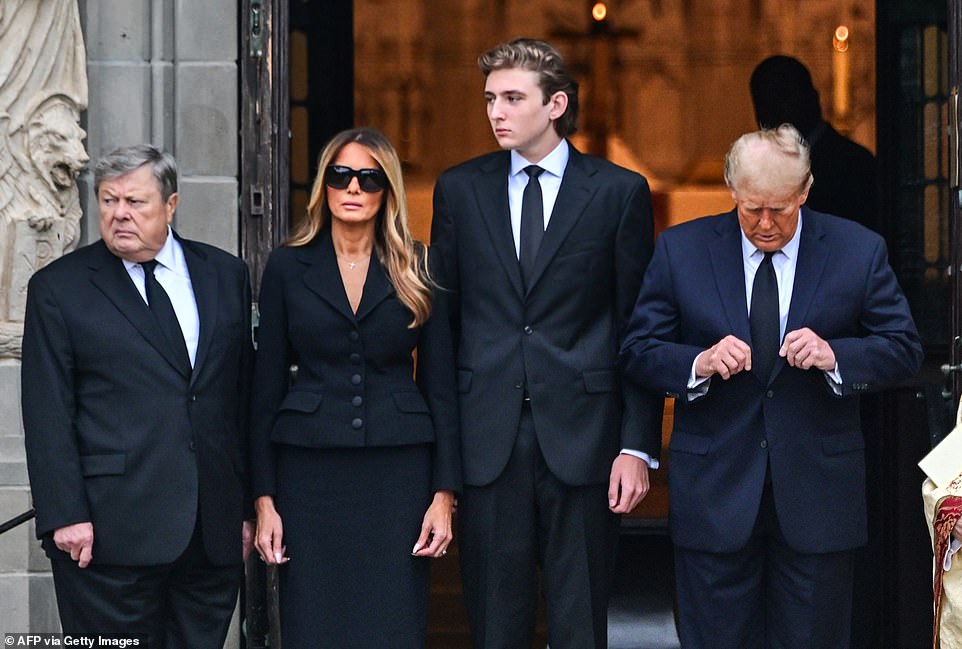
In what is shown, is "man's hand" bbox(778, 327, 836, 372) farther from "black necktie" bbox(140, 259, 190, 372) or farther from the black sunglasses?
"black necktie" bbox(140, 259, 190, 372)

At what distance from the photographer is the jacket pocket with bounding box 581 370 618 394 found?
16.4 feet

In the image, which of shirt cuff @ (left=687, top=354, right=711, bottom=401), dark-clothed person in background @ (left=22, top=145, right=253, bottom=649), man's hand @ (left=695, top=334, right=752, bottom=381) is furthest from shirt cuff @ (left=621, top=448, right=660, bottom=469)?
dark-clothed person in background @ (left=22, top=145, right=253, bottom=649)

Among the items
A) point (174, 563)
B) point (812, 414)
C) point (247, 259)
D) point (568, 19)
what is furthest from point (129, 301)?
point (568, 19)

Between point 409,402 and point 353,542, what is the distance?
0.46 m


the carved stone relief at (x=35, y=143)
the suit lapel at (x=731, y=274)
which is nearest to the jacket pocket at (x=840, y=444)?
the suit lapel at (x=731, y=274)

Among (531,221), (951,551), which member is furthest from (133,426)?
(951,551)

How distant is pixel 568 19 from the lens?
11461mm

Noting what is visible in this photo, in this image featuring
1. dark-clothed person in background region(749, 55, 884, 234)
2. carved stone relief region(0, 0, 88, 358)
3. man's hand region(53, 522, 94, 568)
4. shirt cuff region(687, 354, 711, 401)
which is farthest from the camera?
dark-clothed person in background region(749, 55, 884, 234)

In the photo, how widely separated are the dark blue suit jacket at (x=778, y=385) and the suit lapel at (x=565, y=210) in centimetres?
32

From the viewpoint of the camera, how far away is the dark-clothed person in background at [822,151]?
8.03 m

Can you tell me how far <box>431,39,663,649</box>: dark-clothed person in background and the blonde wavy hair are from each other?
0.15 metres

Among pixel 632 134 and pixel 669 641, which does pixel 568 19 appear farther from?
pixel 669 641

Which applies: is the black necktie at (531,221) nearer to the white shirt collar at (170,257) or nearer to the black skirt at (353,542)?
the black skirt at (353,542)

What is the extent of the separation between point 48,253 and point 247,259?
762 mm
